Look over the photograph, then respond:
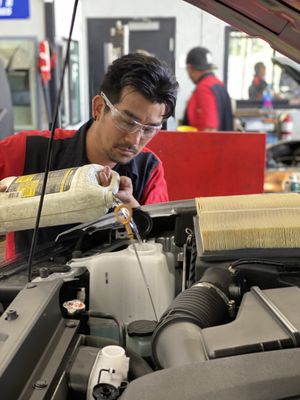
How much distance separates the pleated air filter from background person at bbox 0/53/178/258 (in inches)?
11.8

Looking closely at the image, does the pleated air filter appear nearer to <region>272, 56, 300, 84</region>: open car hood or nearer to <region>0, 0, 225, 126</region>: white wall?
<region>272, 56, 300, 84</region>: open car hood

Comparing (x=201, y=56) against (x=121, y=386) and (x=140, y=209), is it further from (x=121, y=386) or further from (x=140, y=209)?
(x=121, y=386)

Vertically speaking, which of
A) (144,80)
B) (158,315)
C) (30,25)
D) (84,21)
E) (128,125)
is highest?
(84,21)

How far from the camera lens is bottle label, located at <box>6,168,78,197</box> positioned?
3.21ft

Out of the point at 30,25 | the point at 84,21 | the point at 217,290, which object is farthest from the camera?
the point at 84,21

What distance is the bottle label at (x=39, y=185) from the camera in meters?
0.98

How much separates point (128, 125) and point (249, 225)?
536 mm

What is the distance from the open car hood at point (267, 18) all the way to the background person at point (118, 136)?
0.43 metres

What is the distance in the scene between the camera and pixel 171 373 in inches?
21.6

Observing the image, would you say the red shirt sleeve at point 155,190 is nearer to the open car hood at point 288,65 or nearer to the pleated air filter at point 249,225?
the pleated air filter at point 249,225

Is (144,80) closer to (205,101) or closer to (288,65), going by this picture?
(288,65)

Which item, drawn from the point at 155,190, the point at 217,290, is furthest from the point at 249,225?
the point at 155,190

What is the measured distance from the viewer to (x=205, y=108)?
133 inches

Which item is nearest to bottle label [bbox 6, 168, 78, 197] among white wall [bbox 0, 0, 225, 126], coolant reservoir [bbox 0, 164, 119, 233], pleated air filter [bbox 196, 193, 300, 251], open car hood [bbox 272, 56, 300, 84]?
coolant reservoir [bbox 0, 164, 119, 233]
